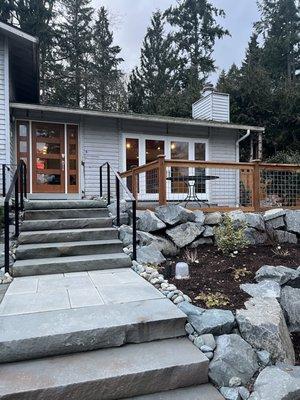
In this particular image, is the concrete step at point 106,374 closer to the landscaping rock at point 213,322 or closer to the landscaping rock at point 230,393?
the landscaping rock at point 230,393

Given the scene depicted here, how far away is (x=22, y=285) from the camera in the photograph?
376 cm

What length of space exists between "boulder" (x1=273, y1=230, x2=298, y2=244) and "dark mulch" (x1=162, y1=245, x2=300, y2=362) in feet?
0.88

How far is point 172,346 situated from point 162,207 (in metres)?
3.23

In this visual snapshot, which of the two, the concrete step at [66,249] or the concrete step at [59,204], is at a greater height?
the concrete step at [59,204]

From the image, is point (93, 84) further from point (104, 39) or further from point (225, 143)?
point (225, 143)

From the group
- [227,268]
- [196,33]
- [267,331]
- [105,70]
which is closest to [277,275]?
[227,268]

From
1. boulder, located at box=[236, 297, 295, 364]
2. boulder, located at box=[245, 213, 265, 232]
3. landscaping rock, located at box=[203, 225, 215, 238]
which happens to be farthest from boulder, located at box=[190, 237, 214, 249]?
boulder, located at box=[236, 297, 295, 364]

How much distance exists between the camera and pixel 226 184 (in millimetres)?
11102

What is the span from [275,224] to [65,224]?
3.71 metres

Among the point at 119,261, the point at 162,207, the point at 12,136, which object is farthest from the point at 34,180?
the point at 119,261

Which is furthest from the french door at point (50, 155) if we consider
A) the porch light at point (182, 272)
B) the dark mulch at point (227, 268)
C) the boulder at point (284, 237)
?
the porch light at point (182, 272)

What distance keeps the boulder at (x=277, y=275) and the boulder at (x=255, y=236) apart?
1.51 metres

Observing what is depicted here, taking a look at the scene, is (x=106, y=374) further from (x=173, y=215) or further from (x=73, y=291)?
(x=173, y=215)

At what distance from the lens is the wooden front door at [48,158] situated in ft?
30.2
